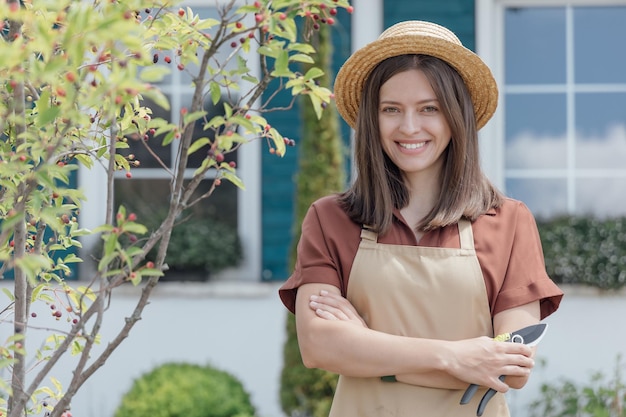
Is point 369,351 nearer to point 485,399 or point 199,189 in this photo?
point 485,399

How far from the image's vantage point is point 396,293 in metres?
2.19

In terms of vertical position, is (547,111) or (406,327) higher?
(547,111)

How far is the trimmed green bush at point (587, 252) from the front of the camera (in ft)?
17.4

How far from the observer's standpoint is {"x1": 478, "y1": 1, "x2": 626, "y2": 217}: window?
569 cm

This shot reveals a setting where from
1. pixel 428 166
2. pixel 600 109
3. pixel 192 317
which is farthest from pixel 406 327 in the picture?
pixel 600 109

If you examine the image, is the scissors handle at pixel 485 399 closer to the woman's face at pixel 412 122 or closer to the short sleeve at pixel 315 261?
the short sleeve at pixel 315 261

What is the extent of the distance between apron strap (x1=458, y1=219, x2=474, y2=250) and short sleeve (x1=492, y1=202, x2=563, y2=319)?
0.26 feet

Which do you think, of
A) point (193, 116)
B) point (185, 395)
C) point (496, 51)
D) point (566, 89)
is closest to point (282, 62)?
point (193, 116)

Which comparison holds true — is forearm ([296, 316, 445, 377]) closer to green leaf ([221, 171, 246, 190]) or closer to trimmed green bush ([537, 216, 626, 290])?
green leaf ([221, 171, 246, 190])

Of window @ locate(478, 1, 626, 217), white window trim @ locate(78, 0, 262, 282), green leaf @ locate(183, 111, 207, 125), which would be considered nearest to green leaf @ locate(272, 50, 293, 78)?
green leaf @ locate(183, 111, 207, 125)

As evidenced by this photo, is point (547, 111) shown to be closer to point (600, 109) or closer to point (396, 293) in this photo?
point (600, 109)

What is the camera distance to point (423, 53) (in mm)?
2273

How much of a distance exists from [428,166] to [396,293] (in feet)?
1.04

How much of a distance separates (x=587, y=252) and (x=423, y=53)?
3.34 metres
